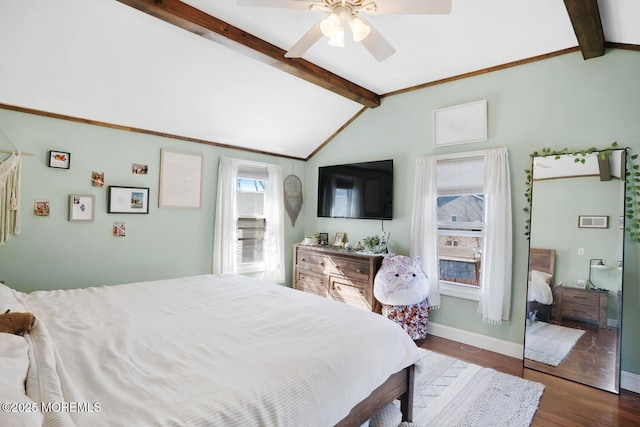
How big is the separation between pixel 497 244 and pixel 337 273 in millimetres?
1799

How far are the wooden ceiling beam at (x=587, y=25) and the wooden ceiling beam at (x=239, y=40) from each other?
2.06 m

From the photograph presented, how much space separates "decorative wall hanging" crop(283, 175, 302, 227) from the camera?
4.97 metres

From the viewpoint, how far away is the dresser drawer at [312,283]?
423 centimetres

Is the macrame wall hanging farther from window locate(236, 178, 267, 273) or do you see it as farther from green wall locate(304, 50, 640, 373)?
green wall locate(304, 50, 640, 373)

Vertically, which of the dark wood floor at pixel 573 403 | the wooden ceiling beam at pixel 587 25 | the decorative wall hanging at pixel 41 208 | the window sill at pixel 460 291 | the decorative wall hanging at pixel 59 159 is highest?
the wooden ceiling beam at pixel 587 25

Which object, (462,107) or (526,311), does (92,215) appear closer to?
(462,107)

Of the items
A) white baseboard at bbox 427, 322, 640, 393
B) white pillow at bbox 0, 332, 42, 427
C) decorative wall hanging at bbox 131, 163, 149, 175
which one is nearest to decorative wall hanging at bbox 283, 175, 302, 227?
decorative wall hanging at bbox 131, 163, 149, 175

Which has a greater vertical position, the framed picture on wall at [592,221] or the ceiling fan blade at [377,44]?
the ceiling fan blade at [377,44]

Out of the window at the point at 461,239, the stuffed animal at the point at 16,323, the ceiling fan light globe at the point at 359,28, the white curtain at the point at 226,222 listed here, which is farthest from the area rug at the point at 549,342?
the stuffed animal at the point at 16,323

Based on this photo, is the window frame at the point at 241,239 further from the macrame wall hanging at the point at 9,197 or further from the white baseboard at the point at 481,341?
the white baseboard at the point at 481,341

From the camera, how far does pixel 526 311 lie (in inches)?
118

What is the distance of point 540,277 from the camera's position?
2955 millimetres

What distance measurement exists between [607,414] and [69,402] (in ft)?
10.2

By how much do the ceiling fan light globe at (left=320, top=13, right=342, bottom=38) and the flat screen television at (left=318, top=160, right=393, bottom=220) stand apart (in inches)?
84.0
